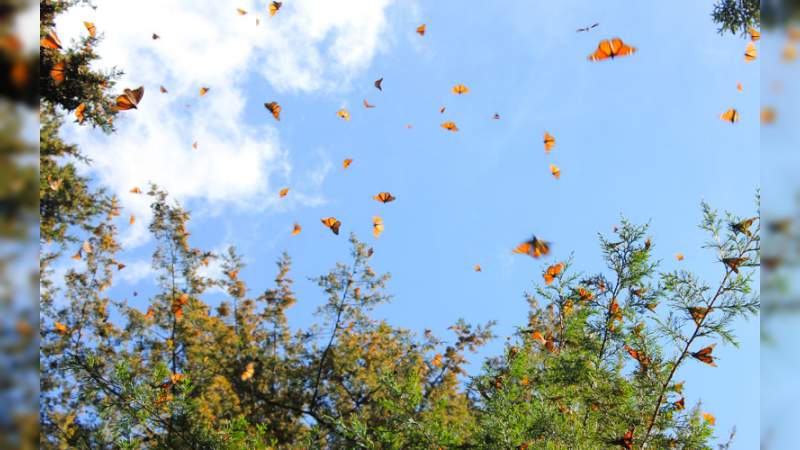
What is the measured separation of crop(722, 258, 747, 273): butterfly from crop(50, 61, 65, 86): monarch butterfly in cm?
1317

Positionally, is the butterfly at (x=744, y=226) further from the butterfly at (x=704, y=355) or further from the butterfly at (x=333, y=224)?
the butterfly at (x=333, y=224)

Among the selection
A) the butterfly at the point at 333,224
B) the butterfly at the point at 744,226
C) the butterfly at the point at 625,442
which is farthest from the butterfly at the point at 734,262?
the butterfly at the point at 333,224

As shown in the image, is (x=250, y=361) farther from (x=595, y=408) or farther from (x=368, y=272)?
(x=595, y=408)

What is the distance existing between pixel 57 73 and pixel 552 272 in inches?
446

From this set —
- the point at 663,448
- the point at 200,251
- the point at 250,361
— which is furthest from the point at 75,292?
the point at 663,448

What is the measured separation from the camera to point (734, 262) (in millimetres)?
5727

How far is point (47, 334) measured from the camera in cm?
1339

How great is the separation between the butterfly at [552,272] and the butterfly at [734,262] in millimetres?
2254

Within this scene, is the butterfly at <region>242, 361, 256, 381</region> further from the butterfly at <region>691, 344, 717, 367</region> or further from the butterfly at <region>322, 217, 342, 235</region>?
the butterfly at <region>691, 344, 717, 367</region>

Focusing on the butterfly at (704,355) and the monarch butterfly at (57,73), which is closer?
the butterfly at (704,355)

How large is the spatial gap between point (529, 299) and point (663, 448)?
21.9 feet

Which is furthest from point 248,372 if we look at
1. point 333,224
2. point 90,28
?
point 90,28

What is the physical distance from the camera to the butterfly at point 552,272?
7.67 metres

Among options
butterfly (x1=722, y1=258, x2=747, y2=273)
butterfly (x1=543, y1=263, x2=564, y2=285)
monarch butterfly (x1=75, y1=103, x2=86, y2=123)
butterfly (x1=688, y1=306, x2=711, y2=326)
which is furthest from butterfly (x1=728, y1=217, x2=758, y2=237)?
monarch butterfly (x1=75, y1=103, x2=86, y2=123)
